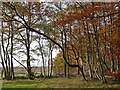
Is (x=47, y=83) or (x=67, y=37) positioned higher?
(x=67, y=37)

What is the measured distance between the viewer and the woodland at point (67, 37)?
8.58 ft

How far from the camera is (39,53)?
103 inches

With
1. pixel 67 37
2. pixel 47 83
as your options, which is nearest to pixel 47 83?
pixel 47 83

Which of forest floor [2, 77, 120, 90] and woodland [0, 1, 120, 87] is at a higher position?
woodland [0, 1, 120, 87]

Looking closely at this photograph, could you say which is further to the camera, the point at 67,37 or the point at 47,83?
the point at 67,37

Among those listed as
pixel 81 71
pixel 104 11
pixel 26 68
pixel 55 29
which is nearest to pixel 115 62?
pixel 81 71

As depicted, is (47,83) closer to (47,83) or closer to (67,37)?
(47,83)

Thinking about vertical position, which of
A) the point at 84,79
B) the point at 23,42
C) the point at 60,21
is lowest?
the point at 84,79

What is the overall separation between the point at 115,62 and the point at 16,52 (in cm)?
106

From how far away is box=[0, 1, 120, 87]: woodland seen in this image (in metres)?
2.62

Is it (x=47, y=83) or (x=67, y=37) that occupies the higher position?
(x=67, y=37)

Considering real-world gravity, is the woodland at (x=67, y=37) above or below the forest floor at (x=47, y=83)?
above

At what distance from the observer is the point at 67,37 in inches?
105

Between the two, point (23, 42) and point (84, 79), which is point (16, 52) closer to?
point (23, 42)
